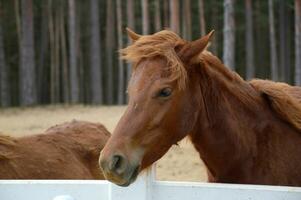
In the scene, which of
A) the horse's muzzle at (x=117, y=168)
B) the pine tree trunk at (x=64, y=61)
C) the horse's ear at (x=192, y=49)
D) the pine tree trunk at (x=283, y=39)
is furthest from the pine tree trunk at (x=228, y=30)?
the horse's muzzle at (x=117, y=168)

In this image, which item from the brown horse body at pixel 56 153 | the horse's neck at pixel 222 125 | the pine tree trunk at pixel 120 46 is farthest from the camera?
the pine tree trunk at pixel 120 46

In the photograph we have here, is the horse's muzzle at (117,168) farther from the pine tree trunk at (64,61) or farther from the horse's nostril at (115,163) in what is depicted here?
the pine tree trunk at (64,61)

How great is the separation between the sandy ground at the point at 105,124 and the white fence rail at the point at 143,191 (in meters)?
1.68

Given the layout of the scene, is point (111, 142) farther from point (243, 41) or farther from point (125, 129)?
point (243, 41)

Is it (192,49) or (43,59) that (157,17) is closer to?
(43,59)

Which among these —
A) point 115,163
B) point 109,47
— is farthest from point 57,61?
point 115,163

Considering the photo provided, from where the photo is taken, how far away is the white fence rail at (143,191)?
3.00 meters

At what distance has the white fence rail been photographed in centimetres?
300

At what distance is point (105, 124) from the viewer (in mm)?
15961

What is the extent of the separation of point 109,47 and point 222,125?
1298 inches

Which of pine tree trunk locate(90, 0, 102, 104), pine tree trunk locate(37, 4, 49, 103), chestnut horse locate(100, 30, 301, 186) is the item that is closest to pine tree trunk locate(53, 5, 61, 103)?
pine tree trunk locate(37, 4, 49, 103)

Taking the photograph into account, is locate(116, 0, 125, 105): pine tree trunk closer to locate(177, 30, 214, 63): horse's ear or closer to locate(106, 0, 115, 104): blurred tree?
locate(106, 0, 115, 104): blurred tree

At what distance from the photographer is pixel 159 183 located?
125 inches

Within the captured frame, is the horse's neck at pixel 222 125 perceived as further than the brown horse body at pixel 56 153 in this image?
No
